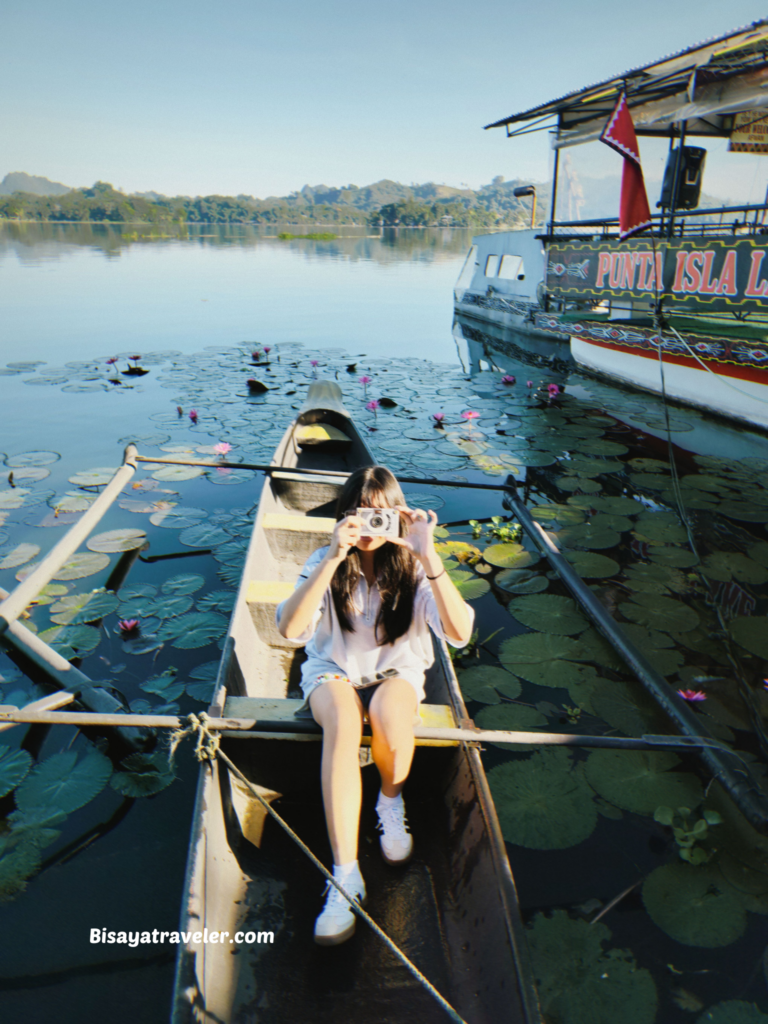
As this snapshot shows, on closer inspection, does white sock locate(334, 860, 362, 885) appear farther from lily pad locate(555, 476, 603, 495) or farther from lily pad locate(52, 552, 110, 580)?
lily pad locate(555, 476, 603, 495)

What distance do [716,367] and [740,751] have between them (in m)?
6.77

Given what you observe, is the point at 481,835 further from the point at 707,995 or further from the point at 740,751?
the point at 740,751

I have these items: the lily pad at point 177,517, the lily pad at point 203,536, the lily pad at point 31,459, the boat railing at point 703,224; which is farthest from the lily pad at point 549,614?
the boat railing at point 703,224

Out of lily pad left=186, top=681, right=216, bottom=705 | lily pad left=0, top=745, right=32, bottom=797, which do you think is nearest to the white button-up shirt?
lily pad left=186, top=681, right=216, bottom=705

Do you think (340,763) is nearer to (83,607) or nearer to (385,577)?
(385,577)

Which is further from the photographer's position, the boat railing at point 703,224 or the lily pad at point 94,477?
the boat railing at point 703,224

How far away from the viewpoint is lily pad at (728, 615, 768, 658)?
141 inches

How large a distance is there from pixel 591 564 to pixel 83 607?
3978 millimetres

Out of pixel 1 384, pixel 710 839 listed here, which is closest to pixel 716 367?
pixel 710 839

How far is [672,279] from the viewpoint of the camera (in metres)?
7.51

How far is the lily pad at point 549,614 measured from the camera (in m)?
3.81

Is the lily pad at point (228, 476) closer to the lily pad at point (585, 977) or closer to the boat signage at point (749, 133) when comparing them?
the lily pad at point (585, 977)

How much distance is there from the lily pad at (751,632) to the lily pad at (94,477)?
6037mm

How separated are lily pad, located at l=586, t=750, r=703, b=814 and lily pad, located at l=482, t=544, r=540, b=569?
2047 mm
